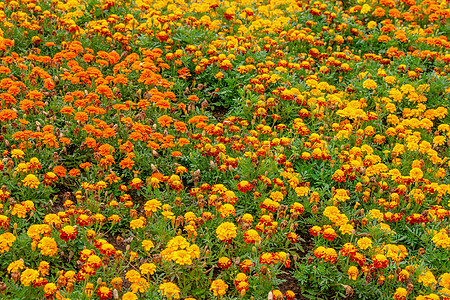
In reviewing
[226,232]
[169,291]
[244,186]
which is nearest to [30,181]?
[169,291]

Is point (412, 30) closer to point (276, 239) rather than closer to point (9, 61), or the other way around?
point (276, 239)

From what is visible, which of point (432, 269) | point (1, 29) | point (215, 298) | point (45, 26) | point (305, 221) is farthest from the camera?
point (45, 26)

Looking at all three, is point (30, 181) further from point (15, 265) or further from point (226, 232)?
point (226, 232)

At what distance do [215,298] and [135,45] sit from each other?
4589 mm

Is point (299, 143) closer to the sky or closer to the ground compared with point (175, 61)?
closer to the ground

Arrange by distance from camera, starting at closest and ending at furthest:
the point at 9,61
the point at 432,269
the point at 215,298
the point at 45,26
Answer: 1. the point at 215,298
2. the point at 432,269
3. the point at 9,61
4. the point at 45,26

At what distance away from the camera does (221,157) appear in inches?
197

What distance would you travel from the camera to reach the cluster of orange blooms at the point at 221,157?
395cm

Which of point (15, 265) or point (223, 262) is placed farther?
point (223, 262)

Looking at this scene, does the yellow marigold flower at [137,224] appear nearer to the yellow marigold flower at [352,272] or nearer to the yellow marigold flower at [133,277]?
the yellow marigold flower at [133,277]

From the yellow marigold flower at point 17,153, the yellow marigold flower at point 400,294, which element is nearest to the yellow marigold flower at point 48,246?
the yellow marigold flower at point 17,153

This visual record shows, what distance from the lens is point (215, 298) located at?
3846 millimetres

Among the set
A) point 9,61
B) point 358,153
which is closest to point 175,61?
point 9,61

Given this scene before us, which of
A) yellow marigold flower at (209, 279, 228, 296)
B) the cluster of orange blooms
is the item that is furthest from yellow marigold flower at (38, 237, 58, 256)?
yellow marigold flower at (209, 279, 228, 296)
